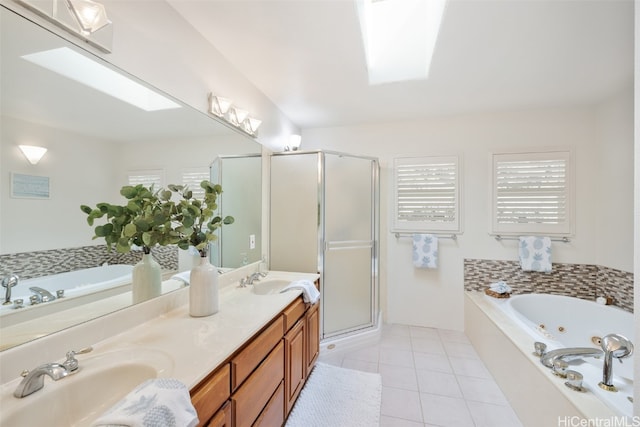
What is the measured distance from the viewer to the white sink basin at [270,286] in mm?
2023

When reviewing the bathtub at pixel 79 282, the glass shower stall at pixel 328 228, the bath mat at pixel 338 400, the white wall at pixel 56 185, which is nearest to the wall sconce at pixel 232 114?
the glass shower stall at pixel 328 228

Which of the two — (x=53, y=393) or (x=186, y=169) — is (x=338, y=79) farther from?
(x=53, y=393)

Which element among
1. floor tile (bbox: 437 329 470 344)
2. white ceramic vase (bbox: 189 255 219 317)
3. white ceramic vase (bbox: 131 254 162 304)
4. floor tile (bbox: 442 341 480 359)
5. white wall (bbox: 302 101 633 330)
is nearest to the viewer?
white ceramic vase (bbox: 131 254 162 304)

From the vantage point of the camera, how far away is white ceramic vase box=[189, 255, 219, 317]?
129cm

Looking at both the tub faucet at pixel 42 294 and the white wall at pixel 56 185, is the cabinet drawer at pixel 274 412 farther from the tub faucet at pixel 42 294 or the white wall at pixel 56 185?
the white wall at pixel 56 185

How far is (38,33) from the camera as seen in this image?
87 cm

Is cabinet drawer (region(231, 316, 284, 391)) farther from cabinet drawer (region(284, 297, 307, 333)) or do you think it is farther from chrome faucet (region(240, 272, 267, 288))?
chrome faucet (region(240, 272, 267, 288))

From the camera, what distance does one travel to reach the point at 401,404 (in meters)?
1.85

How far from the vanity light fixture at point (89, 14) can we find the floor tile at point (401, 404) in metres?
2.68

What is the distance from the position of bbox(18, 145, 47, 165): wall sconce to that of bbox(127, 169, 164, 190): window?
311mm

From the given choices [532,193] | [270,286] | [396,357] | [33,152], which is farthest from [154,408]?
[532,193]

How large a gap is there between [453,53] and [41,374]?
105 inches

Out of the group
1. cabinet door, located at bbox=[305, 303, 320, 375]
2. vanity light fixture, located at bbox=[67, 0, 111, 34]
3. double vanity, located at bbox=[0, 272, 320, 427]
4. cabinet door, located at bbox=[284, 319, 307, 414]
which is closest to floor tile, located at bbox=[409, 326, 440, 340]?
cabinet door, located at bbox=[305, 303, 320, 375]

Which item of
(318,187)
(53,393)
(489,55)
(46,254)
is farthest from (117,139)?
(489,55)
